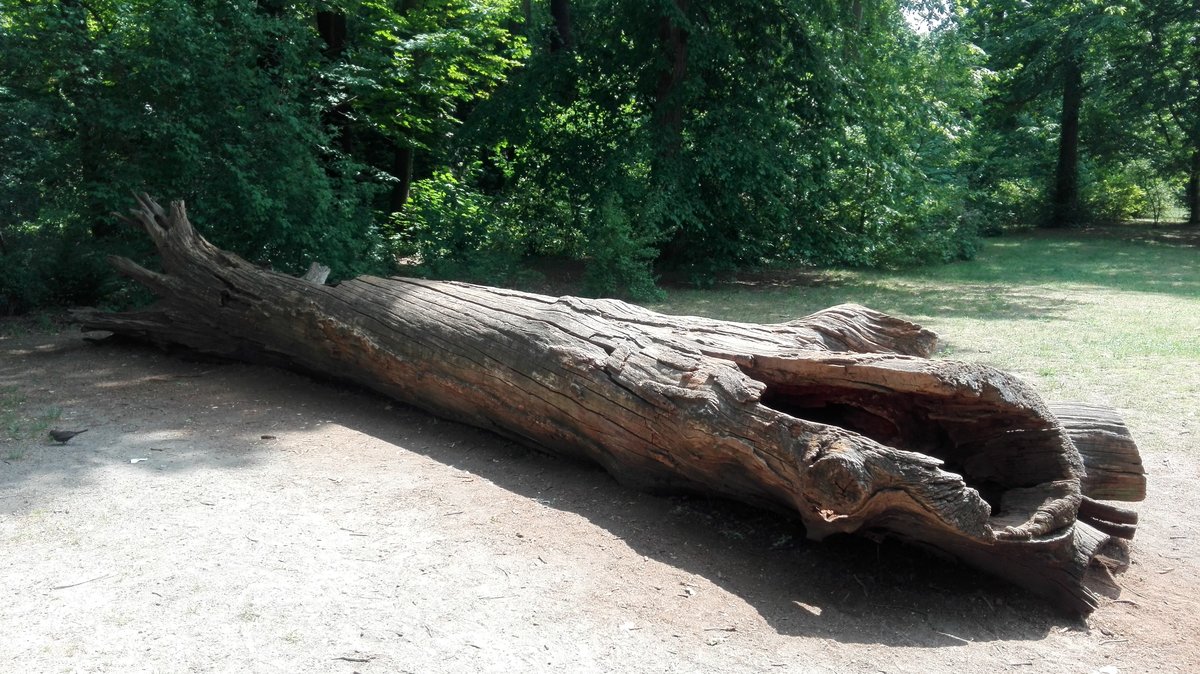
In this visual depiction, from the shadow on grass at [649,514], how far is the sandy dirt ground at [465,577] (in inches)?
0.6

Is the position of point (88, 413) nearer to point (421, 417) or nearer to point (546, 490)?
point (421, 417)

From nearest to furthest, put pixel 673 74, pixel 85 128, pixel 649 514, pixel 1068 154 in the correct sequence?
pixel 649 514
pixel 85 128
pixel 673 74
pixel 1068 154

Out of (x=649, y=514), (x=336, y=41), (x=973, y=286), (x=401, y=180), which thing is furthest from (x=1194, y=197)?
(x=649, y=514)

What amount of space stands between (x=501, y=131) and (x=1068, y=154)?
1764 centimetres

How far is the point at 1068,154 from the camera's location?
25.0 metres

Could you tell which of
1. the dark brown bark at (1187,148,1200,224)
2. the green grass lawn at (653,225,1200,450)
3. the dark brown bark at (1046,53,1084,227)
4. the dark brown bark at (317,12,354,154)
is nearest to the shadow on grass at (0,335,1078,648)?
the green grass lawn at (653,225,1200,450)

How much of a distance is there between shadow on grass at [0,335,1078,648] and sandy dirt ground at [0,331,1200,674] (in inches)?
0.6

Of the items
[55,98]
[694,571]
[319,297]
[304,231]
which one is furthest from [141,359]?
[694,571]

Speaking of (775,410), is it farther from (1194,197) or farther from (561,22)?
(1194,197)

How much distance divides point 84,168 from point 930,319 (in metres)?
9.62

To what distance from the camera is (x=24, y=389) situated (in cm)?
702

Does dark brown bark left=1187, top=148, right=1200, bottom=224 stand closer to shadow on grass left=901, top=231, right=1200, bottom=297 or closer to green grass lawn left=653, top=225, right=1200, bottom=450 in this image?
shadow on grass left=901, top=231, right=1200, bottom=297

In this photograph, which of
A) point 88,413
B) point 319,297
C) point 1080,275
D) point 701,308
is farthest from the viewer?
point 1080,275

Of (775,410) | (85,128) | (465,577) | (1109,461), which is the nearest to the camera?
(465,577)
